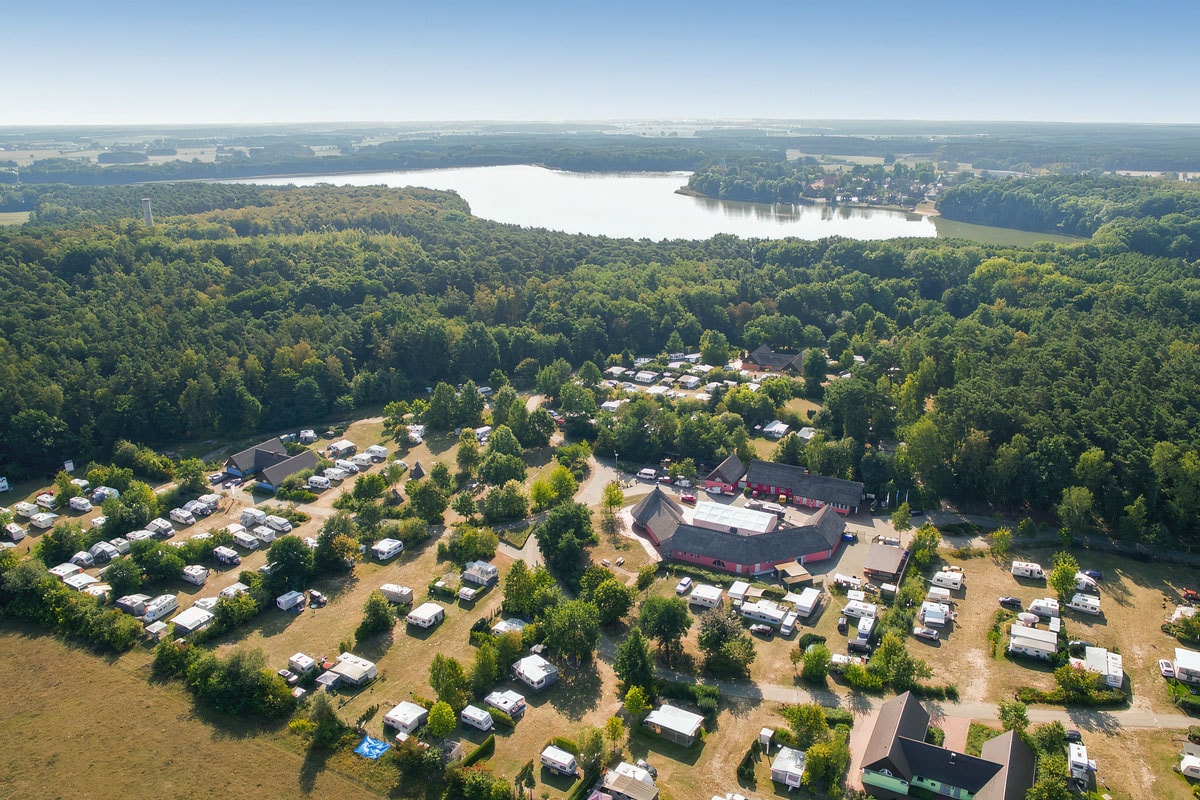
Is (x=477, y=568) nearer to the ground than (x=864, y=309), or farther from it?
nearer to the ground

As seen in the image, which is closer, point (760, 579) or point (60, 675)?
point (60, 675)

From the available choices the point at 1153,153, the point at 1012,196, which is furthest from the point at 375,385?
the point at 1153,153

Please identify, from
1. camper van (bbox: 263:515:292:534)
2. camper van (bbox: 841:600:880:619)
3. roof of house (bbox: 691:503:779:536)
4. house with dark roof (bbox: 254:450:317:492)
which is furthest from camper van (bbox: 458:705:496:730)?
house with dark roof (bbox: 254:450:317:492)

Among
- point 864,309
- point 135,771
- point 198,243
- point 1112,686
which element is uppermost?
point 198,243

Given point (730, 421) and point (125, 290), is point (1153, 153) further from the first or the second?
point (125, 290)

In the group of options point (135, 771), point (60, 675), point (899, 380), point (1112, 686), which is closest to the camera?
point (135, 771)

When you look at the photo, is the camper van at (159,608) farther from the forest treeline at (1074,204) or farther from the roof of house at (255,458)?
the forest treeline at (1074,204)
